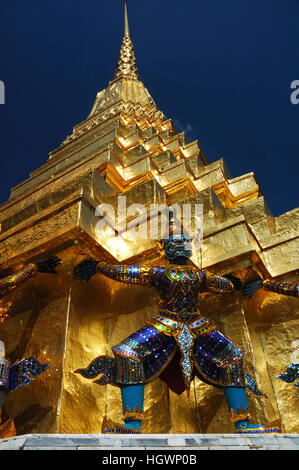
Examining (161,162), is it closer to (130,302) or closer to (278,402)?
(130,302)

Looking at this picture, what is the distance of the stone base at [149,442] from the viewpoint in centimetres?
207

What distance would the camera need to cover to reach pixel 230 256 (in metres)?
5.20

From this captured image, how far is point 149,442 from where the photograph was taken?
2.21 metres

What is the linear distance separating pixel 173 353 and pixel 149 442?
197 cm

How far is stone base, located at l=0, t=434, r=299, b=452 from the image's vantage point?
2066mm

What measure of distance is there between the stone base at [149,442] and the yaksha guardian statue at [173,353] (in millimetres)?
1441

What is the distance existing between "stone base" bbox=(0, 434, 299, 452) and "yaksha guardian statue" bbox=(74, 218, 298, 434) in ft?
4.73

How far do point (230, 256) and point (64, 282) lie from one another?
219 centimetres

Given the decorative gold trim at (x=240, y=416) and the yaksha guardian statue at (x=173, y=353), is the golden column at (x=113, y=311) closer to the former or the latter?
the yaksha guardian statue at (x=173, y=353)

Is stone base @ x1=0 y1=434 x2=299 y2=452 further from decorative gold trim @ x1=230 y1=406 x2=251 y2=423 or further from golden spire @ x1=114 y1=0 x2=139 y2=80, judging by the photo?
golden spire @ x1=114 y1=0 x2=139 y2=80

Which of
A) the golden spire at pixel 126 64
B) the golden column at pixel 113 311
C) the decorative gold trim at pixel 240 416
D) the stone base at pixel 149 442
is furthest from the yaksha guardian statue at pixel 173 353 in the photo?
the golden spire at pixel 126 64

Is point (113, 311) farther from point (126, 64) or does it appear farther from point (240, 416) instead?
point (126, 64)

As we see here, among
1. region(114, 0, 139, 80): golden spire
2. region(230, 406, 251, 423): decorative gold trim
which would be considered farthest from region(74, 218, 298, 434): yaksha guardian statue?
region(114, 0, 139, 80): golden spire

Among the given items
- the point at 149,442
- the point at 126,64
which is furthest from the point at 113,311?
the point at 126,64
